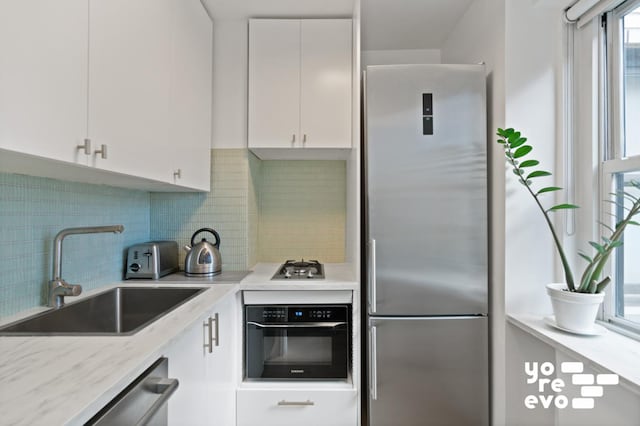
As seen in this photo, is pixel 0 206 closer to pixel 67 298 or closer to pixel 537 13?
pixel 67 298

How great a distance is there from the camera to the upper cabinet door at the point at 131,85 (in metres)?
1.11

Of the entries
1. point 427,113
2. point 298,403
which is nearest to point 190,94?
point 427,113

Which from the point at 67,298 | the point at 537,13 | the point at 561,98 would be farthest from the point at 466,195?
the point at 67,298

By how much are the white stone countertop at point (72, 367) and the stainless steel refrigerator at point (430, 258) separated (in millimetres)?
961

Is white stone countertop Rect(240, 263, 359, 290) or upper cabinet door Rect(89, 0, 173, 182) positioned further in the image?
white stone countertop Rect(240, 263, 359, 290)

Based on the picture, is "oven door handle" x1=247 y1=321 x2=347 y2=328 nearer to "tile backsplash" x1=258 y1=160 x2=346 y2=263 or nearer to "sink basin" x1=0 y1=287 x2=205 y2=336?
"sink basin" x1=0 y1=287 x2=205 y2=336

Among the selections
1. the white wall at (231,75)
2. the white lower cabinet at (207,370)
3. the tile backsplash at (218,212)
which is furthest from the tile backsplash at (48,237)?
the white wall at (231,75)

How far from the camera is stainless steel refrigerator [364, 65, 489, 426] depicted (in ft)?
5.99

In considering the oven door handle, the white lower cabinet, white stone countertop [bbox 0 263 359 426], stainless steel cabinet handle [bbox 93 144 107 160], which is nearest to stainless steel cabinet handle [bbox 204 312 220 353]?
the white lower cabinet

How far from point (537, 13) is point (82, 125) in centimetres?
205

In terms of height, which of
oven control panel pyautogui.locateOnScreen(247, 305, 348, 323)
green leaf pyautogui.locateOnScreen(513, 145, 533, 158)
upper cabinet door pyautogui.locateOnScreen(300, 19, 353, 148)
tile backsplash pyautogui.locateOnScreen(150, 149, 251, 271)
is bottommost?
oven control panel pyautogui.locateOnScreen(247, 305, 348, 323)

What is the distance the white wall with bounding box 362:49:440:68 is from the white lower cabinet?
2.03 m

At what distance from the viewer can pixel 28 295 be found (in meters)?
1.28

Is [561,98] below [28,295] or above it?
above
